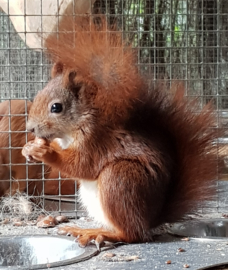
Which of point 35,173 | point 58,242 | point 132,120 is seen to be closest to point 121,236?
point 58,242

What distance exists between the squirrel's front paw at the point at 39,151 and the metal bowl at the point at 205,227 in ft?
1.58

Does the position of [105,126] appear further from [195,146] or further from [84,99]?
[195,146]

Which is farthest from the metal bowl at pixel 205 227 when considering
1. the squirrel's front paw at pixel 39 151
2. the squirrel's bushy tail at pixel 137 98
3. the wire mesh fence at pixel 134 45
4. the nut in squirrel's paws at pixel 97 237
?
the squirrel's front paw at pixel 39 151

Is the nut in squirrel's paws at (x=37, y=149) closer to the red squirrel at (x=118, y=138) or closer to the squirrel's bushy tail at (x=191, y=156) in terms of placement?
the red squirrel at (x=118, y=138)

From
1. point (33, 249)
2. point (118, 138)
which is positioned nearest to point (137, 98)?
point (118, 138)

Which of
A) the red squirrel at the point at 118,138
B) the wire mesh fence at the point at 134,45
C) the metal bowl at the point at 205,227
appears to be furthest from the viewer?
the wire mesh fence at the point at 134,45

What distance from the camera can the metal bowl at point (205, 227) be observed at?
1.63 meters

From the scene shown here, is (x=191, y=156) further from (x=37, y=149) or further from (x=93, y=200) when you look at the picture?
(x=37, y=149)

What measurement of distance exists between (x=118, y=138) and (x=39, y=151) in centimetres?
21

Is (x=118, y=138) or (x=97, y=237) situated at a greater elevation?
(x=118, y=138)

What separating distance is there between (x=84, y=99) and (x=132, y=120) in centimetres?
14

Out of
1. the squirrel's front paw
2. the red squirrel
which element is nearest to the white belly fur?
the red squirrel

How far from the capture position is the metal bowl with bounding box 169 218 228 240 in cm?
163

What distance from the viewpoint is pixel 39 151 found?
136 centimetres
